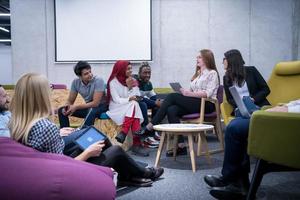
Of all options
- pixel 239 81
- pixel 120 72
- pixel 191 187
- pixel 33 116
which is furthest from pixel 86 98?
pixel 33 116

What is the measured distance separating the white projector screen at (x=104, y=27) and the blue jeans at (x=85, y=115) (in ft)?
6.98

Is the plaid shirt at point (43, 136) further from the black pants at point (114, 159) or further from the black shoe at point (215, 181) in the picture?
the black shoe at point (215, 181)

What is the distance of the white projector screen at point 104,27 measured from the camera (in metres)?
6.06

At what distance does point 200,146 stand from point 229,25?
3.06 meters

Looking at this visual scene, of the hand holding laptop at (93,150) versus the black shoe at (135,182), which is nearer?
the hand holding laptop at (93,150)

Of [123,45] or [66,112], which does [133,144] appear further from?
[123,45]

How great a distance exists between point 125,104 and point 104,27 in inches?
98.8

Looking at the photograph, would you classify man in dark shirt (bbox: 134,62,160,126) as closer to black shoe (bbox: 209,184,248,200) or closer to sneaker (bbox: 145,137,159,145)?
sneaker (bbox: 145,137,159,145)

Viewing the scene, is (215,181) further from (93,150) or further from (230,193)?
(93,150)

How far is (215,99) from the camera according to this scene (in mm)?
→ 4031

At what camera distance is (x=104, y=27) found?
6.09 meters

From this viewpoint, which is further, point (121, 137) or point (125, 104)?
point (125, 104)

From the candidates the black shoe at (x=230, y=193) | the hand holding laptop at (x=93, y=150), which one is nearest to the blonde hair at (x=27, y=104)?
the hand holding laptop at (x=93, y=150)

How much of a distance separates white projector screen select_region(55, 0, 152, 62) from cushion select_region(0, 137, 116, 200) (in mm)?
4654
